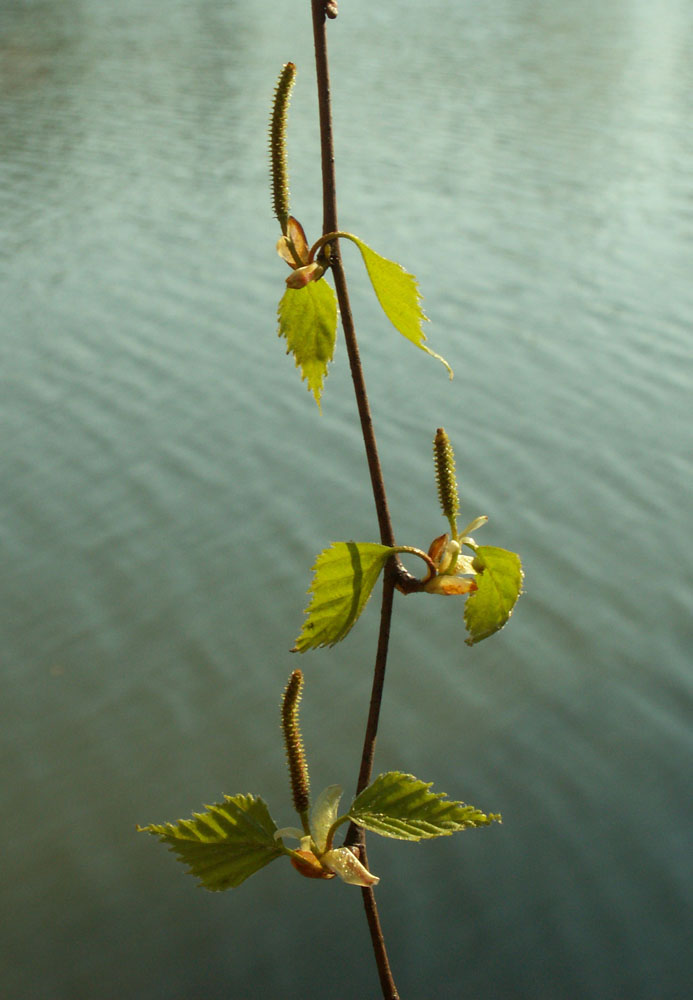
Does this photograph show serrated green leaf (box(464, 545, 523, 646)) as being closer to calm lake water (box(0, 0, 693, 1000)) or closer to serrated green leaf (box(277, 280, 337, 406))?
serrated green leaf (box(277, 280, 337, 406))

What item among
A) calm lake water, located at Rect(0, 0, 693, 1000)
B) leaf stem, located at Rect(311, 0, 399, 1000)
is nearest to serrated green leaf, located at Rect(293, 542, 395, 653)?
leaf stem, located at Rect(311, 0, 399, 1000)

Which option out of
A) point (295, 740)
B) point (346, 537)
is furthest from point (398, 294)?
point (346, 537)

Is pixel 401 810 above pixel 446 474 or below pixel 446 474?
below

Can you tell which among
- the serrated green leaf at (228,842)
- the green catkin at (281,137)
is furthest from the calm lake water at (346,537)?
the green catkin at (281,137)

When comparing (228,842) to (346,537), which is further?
(346,537)

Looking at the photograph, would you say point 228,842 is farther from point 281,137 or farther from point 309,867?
point 281,137

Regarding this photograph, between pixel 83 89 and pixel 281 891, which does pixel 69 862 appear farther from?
pixel 83 89

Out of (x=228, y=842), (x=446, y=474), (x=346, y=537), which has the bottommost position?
(x=346, y=537)
